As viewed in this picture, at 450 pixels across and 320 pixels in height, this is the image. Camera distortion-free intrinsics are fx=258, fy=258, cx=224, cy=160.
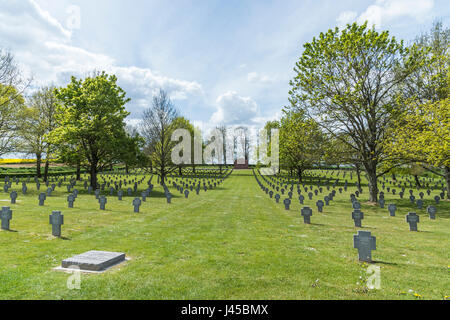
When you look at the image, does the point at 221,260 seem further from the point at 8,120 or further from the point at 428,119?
the point at 8,120

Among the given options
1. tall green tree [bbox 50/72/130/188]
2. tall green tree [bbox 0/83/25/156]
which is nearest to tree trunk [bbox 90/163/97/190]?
tall green tree [bbox 50/72/130/188]

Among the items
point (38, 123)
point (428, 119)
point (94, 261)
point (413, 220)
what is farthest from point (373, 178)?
point (38, 123)

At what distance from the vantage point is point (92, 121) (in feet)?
79.8

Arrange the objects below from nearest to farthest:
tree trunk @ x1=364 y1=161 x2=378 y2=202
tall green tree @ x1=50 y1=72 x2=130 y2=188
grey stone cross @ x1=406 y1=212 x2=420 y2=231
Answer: grey stone cross @ x1=406 y1=212 x2=420 y2=231 < tree trunk @ x1=364 y1=161 x2=378 y2=202 < tall green tree @ x1=50 y1=72 x2=130 y2=188

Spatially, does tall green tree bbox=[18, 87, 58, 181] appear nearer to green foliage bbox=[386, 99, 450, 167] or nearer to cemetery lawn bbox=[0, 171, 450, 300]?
cemetery lawn bbox=[0, 171, 450, 300]

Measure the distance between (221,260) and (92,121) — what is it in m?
22.7

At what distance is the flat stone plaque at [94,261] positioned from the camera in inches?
217

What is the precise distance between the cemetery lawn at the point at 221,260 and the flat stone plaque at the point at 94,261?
243 millimetres

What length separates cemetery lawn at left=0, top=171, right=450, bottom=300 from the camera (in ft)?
15.1

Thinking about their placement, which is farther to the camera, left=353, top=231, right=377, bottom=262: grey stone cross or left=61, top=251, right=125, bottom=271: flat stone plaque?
left=353, top=231, right=377, bottom=262: grey stone cross

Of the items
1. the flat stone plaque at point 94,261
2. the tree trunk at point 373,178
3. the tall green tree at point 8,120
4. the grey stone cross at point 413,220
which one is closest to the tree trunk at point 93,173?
the tall green tree at point 8,120

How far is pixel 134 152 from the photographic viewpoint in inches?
1068

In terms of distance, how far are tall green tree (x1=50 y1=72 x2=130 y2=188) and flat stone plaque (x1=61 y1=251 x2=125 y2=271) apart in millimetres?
20429
